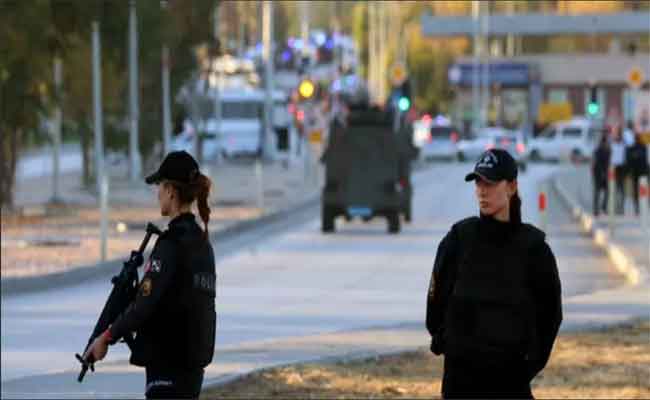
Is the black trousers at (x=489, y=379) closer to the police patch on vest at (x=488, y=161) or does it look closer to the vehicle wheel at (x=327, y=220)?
the police patch on vest at (x=488, y=161)

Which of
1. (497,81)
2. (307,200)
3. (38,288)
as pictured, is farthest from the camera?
(497,81)

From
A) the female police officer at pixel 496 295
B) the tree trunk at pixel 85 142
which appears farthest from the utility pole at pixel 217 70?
the female police officer at pixel 496 295

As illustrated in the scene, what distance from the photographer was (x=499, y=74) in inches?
3602

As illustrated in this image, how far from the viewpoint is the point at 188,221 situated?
778 cm

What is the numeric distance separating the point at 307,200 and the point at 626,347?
33.0m

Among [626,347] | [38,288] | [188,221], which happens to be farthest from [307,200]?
[188,221]

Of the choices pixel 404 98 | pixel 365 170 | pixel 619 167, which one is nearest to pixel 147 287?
pixel 365 170

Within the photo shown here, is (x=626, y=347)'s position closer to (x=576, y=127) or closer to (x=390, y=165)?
(x=390, y=165)

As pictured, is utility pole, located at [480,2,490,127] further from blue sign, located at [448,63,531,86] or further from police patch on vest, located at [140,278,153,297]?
police patch on vest, located at [140,278,153,297]

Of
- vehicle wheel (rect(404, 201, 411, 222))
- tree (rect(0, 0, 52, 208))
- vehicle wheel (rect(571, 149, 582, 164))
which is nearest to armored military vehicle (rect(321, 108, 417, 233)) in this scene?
vehicle wheel (rect(404, 201, 411, 222))

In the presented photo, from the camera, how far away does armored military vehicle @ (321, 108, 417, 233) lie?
34.3 metres

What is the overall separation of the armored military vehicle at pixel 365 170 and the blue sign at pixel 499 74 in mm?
47833

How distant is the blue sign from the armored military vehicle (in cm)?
4783

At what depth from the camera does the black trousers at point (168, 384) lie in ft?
25.4
